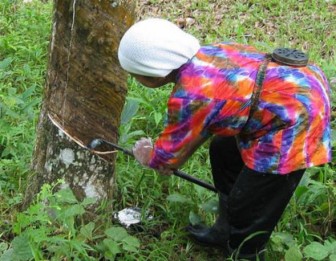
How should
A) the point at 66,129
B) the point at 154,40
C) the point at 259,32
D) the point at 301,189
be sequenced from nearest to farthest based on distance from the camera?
the point at 154,40 < the point at 66,129 < the point at 301,189 < the point at 259,32

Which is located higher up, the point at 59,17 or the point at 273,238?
the point at 59,17

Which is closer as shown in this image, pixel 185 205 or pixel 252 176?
pixel 252 176

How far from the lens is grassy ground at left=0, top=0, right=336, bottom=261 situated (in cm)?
269

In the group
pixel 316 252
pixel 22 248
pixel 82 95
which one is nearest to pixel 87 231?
pixel 22 248

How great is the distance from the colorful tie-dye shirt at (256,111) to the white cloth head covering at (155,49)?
0.07 metres

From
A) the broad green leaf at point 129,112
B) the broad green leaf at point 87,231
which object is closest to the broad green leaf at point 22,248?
the broad green leaf at point 87,231

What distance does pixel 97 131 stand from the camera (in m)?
2.90

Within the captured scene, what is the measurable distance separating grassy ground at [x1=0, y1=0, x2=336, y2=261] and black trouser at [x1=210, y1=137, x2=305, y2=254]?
0.17 metres

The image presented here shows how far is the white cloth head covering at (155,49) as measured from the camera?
2.31 metres

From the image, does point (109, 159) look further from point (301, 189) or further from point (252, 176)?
point (301, 189)

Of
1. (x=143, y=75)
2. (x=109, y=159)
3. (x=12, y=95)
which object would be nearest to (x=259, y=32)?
(x=12, y=95)

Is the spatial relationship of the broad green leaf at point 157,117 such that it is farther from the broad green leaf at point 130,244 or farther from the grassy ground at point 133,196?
the broad green leaf at point 130,244

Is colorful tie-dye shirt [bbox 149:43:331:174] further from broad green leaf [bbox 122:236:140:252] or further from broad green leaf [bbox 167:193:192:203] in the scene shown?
broad green leaf [bbox 167:193:192:203]

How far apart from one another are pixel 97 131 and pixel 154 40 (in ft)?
2.48
